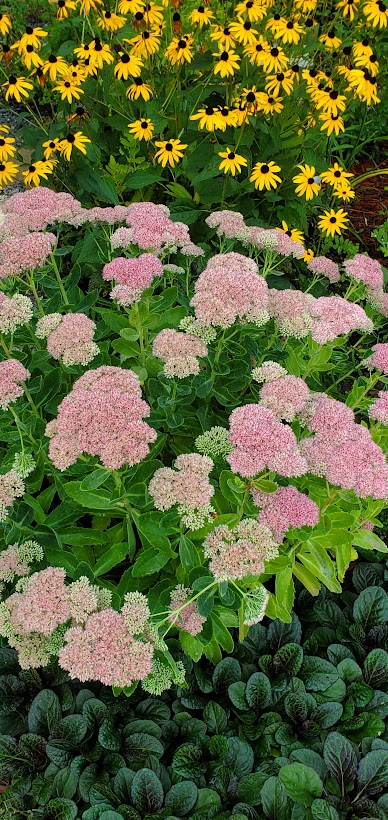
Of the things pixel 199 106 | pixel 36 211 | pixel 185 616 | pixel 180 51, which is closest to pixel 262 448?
pixel 185 616

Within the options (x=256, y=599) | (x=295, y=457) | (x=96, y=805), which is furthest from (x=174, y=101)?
(x=96, y=805)

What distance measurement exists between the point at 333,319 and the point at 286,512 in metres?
0.63

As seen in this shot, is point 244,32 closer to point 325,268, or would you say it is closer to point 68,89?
point 68,89

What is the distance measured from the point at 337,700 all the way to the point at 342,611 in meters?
0.36

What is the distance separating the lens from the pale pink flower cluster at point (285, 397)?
1.69m

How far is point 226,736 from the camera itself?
2010 mm

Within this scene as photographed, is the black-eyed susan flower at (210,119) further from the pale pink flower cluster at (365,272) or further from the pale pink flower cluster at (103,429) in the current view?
the pale pink flower cluster at (103,429)

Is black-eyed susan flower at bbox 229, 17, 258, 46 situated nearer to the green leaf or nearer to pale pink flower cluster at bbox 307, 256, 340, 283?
pale pink flower cluster at bbox 307, 256, 340, 283

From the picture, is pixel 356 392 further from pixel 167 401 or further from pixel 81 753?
pixel 81 753

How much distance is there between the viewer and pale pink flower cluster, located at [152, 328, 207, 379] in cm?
173

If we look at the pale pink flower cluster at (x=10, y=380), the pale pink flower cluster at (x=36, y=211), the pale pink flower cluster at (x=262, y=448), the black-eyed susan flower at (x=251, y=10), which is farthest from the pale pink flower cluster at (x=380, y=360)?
the black-eyed susan flower at (x=251, y=10)

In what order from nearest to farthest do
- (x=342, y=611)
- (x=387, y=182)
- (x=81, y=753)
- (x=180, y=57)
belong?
(x=81, y=753) → (x=342, y=611) → (x=180, y=57) → (x=387, y=182)

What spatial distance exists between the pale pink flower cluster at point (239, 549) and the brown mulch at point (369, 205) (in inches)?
108

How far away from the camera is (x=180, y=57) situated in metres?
2.91
